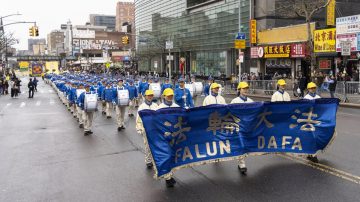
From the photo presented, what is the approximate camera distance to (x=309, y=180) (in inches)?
282

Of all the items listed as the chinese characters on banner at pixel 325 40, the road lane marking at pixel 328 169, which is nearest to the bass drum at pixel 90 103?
the road lane marking at pixel 328 169

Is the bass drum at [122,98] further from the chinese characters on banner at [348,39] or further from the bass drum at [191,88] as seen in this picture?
the chinese characters on banner at [348,39]

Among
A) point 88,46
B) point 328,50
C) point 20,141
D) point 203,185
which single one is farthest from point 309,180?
point 88,46

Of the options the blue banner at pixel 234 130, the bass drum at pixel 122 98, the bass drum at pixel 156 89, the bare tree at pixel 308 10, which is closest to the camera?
the blue banner at pixel 234 130

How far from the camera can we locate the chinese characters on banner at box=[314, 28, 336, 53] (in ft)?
92.9

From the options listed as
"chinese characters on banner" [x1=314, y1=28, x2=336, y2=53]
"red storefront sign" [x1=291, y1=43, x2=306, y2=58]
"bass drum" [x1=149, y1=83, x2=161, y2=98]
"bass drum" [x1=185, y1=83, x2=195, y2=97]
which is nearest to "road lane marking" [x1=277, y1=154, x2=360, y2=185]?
"bass drum" [x1=185, y1=83, x2=195, y2=97]

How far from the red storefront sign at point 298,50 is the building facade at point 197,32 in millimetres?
10271

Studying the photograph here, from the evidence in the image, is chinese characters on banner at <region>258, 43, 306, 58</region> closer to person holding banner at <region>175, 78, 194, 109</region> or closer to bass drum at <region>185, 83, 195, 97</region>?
bass drum at <region>185, 83, 195, 97</region>

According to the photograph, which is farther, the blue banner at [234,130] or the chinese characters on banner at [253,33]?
the chinese characters on banner at [253,33]

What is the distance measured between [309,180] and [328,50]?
23.8 m

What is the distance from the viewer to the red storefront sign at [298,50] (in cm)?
3086

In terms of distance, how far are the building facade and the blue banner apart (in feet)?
112

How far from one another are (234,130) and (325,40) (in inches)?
950

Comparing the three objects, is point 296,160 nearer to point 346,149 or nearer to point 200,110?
point 346,149
